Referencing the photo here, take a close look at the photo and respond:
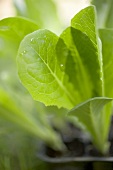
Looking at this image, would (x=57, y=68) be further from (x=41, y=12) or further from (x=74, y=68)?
(x=41, y=12)

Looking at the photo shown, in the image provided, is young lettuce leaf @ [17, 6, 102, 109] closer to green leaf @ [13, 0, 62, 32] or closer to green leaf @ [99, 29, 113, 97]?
green leaf @ [99, 29, 113, 97]

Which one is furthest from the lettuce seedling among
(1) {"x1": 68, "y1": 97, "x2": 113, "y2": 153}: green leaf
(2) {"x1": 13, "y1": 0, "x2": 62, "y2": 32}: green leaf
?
(2) {"x1": 13, "y1": 0, "x2": 62, "y2": 32}: green leaf

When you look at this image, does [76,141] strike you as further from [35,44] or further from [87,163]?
[35,44]

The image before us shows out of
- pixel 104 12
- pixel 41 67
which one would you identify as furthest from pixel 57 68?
pixel 104 12

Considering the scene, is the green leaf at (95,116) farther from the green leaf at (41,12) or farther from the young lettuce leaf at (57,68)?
the green leaf at (41,12)

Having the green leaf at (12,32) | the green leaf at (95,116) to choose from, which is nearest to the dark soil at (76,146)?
the green leaf at (95,116)

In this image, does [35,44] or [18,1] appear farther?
[18,1]

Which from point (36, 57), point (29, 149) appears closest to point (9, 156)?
point (29, 149)
